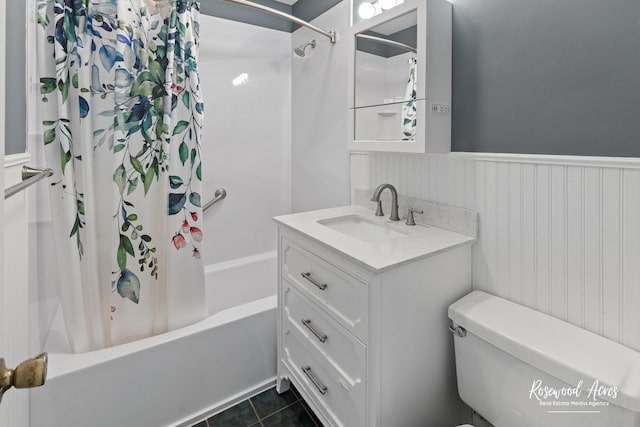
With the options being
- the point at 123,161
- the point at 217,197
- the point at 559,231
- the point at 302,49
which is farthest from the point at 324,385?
the point at 302,49

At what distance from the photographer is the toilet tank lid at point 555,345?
2.76 feet

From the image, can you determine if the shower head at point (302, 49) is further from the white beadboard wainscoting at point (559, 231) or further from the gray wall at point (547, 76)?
the white beadboard wainscoting at point (559, 231)

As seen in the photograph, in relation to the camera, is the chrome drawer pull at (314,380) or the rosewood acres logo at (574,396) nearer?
the rosewood acres logo at (574,396)

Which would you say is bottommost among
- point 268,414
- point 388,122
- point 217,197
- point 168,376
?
point 268,414

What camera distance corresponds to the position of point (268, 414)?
162 cm

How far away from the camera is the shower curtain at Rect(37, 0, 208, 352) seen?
139 cm

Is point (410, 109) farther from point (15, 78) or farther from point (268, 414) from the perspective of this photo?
point (268, 414)

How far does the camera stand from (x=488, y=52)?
1.27 m

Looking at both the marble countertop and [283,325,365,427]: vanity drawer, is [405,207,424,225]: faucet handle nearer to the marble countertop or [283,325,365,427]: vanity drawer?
the marble countertop

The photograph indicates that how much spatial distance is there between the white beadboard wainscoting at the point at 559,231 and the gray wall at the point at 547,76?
0.07 metres

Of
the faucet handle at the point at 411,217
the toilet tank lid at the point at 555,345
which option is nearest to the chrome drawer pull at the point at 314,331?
the toilet tank lid at the point at 555,345

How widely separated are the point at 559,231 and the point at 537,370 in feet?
1.46

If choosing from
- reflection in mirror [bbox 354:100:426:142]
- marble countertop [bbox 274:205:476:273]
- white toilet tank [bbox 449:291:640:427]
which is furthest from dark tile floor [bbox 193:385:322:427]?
reflection in mirror [bbox 354:100:426:142]

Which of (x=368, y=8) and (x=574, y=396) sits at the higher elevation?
(x=368, y=8)
